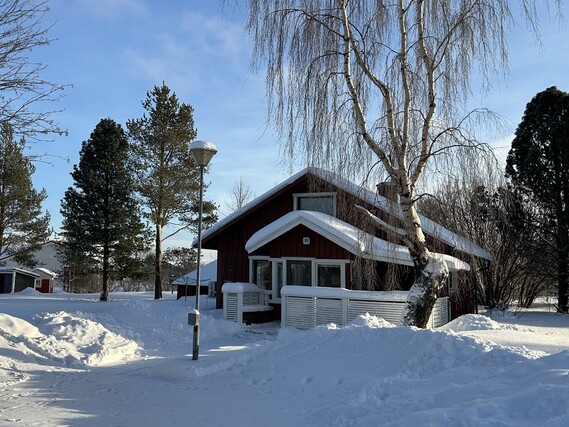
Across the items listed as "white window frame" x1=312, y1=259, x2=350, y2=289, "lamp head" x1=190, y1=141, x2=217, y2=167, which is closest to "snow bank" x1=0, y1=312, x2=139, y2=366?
"lamp head" x1=190, y1=141, x2=217, y2=167

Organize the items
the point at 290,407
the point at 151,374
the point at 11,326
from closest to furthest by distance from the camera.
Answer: the point at 290,407, the point at 151,374, the point at 11,326

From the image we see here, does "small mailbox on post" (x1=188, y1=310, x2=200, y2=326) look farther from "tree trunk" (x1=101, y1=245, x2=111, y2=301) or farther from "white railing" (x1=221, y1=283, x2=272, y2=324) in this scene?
"tree trunk" (x1=101, y1=245, x2=111, y2=301)

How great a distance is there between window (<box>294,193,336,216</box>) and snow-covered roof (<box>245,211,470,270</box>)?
263 centimetres

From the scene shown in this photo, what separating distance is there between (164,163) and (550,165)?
1973 centimetres

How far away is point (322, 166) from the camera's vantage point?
1065 cm

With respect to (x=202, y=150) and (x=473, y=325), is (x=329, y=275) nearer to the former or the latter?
(x=473, y=325)

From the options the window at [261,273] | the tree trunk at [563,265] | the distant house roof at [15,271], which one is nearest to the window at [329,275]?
the window at [261,273]

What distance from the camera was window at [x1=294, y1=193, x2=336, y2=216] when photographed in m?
18.4

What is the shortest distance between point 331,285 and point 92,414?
10.9m

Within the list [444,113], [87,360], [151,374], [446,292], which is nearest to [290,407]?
[151,374]

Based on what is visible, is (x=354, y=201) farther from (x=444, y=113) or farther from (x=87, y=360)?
(x=87, y=360)

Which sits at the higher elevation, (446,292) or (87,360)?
(446,292)

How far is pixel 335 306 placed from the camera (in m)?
13.7

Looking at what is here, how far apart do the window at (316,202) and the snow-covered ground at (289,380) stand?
755 cm
